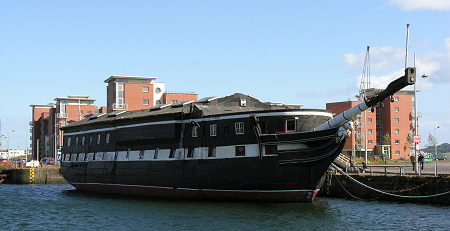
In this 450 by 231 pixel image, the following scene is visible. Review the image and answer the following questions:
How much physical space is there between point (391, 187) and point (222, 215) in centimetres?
1231

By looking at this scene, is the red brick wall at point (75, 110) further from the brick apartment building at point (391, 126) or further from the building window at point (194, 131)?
the building window at point (194, 131)

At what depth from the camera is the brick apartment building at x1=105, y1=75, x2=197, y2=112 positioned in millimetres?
93269

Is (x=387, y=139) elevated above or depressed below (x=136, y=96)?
below

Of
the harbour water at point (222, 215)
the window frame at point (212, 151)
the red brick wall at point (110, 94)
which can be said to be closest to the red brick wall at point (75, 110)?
the red brick wall at point (110, 94)

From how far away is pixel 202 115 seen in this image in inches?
1377

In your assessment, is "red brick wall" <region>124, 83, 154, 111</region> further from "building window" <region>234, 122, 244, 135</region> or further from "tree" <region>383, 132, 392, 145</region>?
"building window" <region>234, 122, 244, 135</region>

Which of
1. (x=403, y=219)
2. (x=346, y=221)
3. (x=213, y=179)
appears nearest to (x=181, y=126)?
(x=213, y=179)

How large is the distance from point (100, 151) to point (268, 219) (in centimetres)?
2201

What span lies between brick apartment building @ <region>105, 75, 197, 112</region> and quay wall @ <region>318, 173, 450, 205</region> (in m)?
61.3

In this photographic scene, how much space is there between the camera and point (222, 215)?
93.1 feet

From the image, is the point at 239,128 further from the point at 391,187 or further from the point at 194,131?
the point at 391,187

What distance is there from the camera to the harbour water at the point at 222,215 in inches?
1003

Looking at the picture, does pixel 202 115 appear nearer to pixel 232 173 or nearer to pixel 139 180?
pixel 232 173

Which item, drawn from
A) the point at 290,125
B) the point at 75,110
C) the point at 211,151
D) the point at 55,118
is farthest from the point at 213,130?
the point at 55,118
